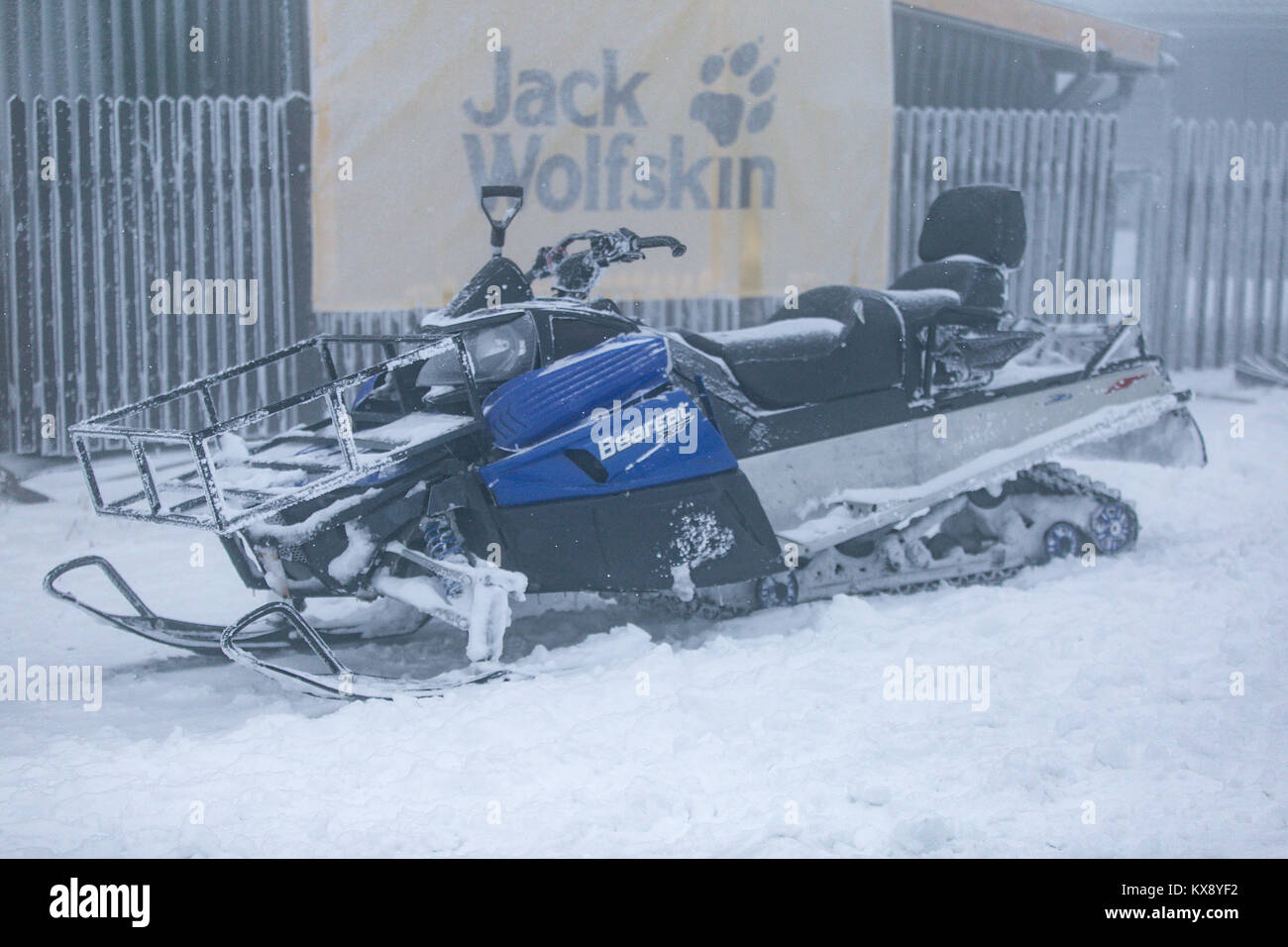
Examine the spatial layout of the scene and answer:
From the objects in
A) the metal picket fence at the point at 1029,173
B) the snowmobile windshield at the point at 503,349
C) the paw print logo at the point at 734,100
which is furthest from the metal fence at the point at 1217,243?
the snowmobile windshield at the point at 503,349

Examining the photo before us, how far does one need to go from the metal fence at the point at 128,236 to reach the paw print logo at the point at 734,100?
2.50 meters

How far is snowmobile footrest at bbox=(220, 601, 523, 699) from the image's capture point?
3355 mm

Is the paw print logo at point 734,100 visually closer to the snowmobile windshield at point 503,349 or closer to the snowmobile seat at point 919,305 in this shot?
the snowmobile seat at point 919,305

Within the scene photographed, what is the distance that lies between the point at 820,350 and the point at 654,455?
2.86ft

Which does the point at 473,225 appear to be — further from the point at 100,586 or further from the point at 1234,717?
the point at 1234,717

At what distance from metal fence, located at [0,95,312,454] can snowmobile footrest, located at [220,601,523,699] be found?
15.3 feet

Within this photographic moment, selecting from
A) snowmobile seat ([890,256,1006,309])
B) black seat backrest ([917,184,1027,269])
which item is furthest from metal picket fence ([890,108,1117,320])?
snowmobile seat ([890,256,1006,309])

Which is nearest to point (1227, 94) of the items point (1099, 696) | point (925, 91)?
point (925, 91)

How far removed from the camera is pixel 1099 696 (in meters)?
3.36

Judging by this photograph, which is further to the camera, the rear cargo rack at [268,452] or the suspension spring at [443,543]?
the suspension spring at [443,543]

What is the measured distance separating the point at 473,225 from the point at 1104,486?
4.20 metres

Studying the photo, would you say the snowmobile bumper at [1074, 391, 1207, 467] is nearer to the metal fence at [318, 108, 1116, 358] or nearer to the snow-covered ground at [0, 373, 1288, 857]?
the snow-covered ground at [0, 373, 1288, 857]

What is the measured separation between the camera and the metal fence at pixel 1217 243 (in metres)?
9.85
